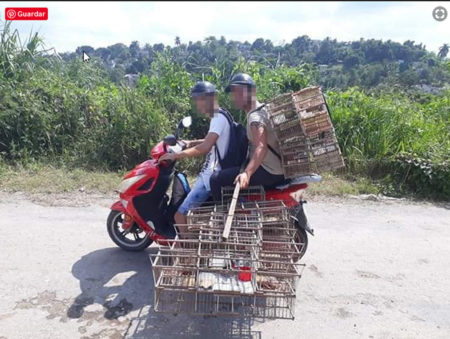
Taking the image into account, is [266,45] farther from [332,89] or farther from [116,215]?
[116,215]

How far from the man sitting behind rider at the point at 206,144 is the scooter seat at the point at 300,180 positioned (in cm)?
57

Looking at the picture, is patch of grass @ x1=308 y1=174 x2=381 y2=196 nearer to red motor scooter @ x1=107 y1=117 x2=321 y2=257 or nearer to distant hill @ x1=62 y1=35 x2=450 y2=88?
red motor scooter @ x1=107 y1=117 x2=321 y2=257

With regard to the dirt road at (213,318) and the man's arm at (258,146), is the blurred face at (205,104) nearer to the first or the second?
the man's arm at (258,146)

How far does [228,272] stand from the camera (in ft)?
7.99

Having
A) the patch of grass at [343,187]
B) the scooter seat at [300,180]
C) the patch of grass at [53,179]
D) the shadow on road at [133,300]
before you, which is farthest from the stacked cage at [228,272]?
the patch of grass at [53,179]

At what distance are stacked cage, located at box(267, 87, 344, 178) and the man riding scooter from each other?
8 cm

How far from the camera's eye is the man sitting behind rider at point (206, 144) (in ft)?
10.7

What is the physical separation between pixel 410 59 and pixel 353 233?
1196 centimetres

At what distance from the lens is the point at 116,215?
3.87m

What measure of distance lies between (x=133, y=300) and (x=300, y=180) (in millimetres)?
1671

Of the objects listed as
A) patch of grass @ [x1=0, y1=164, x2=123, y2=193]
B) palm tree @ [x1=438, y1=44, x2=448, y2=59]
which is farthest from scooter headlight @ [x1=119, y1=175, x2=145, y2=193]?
palm tree @ [x1=438, y1=44, x2=448, y2=59]

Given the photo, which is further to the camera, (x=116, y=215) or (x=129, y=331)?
(x=116, y=215)

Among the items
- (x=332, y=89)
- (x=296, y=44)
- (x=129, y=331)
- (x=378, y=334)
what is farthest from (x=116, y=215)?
(x=296, y=44)

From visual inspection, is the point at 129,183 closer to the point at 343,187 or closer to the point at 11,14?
the point at 343,187
